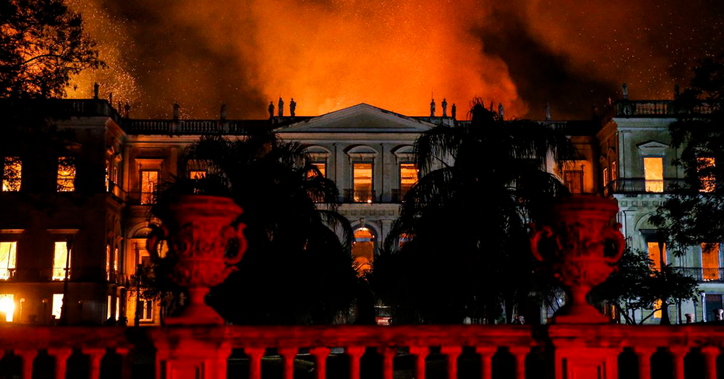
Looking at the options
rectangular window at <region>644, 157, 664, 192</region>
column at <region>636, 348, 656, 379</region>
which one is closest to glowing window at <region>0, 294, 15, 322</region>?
rectangular window at <region>644, 157, 664, 192</region>

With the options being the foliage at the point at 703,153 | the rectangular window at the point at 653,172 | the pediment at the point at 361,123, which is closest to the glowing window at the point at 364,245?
the pediment at the point at 361,123

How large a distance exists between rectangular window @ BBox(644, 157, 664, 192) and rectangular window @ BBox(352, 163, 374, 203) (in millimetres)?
15724

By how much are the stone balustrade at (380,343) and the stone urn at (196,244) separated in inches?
11.4

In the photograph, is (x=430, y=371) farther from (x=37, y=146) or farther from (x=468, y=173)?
(x=37, y=146)

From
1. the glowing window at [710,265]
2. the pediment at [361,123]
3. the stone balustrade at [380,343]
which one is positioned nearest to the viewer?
the stone balustrade at [380,343]

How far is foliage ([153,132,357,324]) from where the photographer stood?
20.1m

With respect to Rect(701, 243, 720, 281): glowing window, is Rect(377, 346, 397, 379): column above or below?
below

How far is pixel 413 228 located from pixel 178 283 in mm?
11541

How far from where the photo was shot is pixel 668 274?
117ft

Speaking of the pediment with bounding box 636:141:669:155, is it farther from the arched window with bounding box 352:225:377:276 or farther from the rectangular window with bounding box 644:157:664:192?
the arched window with bounding box 352:225:377:276

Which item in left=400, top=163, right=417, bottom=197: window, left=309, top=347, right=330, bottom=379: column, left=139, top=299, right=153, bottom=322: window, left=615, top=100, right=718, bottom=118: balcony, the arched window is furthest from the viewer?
left=400, top=163, right=417, bottom=197: window

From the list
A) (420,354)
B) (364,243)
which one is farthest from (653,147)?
(420,354)

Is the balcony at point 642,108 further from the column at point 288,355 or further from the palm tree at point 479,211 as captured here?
the column at point 288,355

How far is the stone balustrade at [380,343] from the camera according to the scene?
754 centimetres
